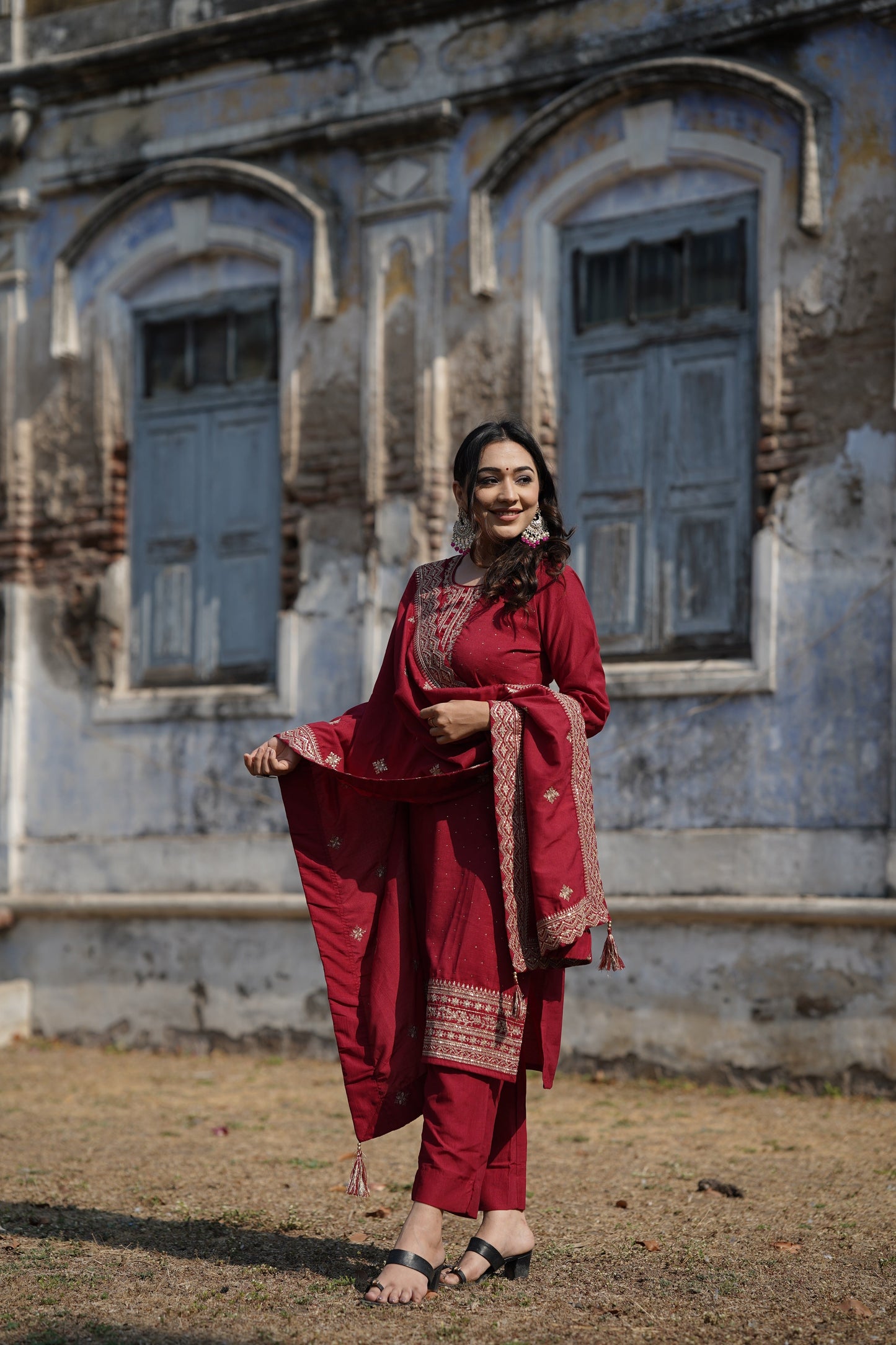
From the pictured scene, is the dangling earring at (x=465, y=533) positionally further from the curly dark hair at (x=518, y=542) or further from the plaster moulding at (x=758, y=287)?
the plaster moulding at (x=758, y=287)

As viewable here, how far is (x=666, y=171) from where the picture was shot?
23.9 ft

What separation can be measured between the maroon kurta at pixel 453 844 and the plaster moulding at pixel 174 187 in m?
4.53

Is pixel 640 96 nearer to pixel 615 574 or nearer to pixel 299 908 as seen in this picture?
pixel 615 574

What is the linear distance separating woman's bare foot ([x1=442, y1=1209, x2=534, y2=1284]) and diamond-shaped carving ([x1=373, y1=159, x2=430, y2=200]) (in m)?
5.61

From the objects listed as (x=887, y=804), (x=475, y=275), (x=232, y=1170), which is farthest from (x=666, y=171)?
(x=232, y=1170)

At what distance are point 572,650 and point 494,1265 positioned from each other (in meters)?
1.45

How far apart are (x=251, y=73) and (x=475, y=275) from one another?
1.90m

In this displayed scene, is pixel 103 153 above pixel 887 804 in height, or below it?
above

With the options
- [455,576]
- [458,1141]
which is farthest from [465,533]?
[458,1141]

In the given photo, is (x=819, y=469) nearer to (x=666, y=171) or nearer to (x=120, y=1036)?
(x=666, y=171)

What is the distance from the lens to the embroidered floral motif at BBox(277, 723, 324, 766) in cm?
375

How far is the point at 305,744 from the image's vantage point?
12.4 ft

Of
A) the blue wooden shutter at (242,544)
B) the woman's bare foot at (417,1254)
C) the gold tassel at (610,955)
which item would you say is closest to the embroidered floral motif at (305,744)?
the gold tassel at (610,955)

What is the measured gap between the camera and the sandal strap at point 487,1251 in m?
3.55
